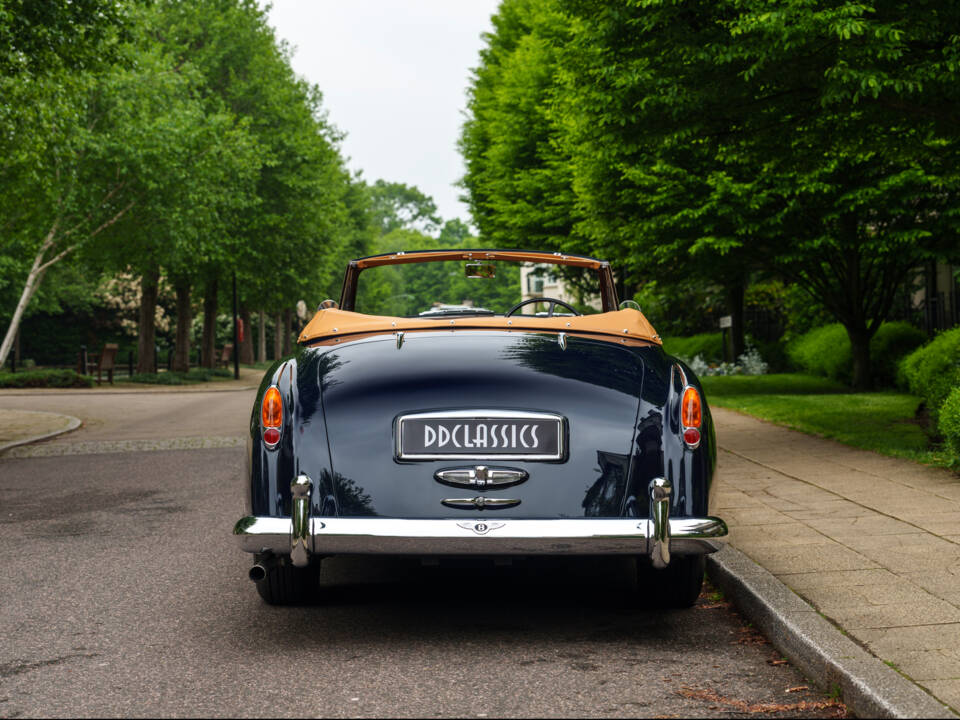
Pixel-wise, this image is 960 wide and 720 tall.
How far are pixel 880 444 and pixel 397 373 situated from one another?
24.5 ft

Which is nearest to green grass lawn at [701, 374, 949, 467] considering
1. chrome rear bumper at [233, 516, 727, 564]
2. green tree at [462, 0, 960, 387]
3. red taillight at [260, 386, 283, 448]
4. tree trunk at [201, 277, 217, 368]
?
green tree at [462, 0, 960, 387]

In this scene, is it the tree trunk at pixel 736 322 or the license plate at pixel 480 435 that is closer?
the license plate at pixel 480 435

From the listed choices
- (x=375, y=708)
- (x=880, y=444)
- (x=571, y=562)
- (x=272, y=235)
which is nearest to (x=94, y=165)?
(x=272, y=235)

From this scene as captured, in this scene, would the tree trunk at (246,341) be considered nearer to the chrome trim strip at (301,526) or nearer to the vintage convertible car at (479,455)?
the vintage convertible car at (479,455)

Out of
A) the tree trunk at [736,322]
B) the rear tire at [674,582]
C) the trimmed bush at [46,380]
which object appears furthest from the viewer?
the trimmed bush at [46,380]

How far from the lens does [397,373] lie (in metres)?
4.49

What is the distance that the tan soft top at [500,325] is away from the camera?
485 cm

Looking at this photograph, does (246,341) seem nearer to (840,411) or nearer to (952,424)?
(840,411)

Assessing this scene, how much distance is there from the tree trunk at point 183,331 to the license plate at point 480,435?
30845mm

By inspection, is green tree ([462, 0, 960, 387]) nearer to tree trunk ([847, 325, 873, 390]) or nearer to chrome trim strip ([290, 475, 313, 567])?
tree trunk ([847, 325, 873, 390])

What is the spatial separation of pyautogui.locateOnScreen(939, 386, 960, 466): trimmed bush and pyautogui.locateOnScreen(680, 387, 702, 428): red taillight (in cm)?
444

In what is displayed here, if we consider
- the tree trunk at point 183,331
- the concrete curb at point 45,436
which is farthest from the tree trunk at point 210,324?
the concrete curb at point 45,436

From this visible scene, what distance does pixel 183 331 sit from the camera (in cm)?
3581

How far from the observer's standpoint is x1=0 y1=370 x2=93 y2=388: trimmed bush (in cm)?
2942
